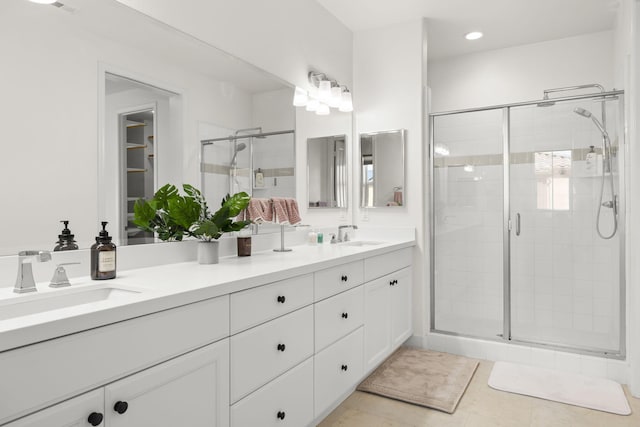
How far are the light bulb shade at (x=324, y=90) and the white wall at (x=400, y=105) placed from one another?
462 mm

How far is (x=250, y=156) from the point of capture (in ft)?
7.76

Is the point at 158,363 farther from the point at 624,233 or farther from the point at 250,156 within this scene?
the point at 624,233

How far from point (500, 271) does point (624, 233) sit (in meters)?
0.82

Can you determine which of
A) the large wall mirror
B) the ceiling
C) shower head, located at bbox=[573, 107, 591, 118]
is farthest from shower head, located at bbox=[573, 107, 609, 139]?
the large wall mirror

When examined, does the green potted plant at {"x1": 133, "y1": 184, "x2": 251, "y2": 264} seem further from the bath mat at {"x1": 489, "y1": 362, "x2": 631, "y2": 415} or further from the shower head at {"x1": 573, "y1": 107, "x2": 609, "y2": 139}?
the shower head at {"x1": 573, "y1": 107, "x2": 609, "y2": 139}

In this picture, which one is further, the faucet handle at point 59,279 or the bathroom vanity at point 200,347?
the faucet handle at point 59,279

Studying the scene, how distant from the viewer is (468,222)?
126 inches

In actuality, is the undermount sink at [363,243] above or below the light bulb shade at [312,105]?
below

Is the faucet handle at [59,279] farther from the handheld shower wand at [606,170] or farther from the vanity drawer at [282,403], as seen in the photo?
the handheld shower wand at [606,170]

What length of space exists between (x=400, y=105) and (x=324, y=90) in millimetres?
657

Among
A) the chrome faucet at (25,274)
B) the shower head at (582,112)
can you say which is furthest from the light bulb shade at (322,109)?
the chrome faucet at (25,274)

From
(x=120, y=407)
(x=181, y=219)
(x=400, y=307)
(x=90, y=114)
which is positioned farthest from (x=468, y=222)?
(x=120, y=407)

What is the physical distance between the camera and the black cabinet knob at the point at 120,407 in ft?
3.33

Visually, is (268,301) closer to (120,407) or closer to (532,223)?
(120,407)
